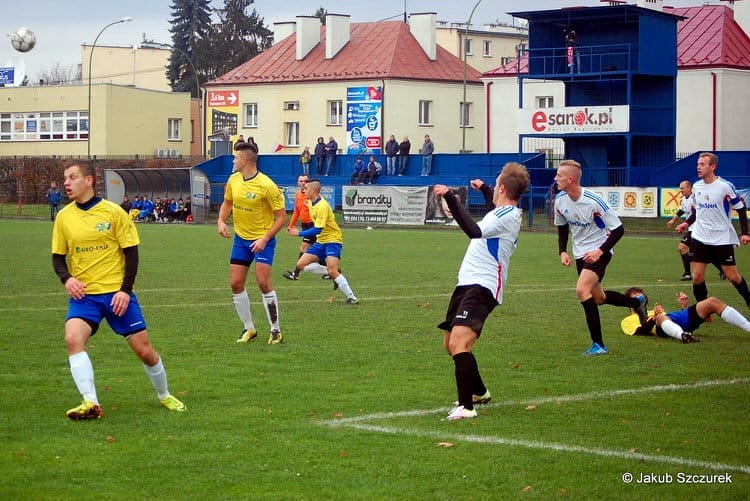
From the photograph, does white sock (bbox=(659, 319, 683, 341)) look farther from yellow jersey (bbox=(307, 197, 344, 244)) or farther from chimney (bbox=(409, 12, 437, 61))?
chimney (bbox=(409, 12, 437, 61))

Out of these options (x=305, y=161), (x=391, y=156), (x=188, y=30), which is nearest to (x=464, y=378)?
(x=391, y=156)

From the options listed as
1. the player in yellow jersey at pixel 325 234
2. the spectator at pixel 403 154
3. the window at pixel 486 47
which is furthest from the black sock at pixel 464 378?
the window at pixel 486 47

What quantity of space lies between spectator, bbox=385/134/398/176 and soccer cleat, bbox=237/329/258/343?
3612 centimetres

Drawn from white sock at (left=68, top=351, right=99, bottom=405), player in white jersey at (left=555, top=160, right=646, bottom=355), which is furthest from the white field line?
player in white jersey at (left=555, top=160, right=646, bottom=355)

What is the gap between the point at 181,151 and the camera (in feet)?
279

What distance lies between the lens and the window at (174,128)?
84.1 meters

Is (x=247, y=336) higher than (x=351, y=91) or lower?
lower

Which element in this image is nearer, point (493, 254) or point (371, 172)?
point (493, 254)

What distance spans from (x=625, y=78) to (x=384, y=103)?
79.4 feet

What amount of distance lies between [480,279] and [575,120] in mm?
37943

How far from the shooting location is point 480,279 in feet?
28.9

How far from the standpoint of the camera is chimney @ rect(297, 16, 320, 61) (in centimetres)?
7125

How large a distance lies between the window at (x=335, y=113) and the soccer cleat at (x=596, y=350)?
5832 cm

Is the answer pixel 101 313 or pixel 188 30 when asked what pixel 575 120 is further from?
pixel 188 30
